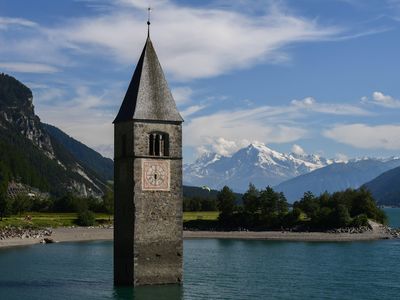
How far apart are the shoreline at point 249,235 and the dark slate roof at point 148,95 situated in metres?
70.9

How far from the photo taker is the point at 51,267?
77.2 meters

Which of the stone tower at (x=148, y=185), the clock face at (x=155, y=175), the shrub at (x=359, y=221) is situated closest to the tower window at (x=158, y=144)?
the stone tower at (x=148, y=185)

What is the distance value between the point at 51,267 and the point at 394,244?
62.2m

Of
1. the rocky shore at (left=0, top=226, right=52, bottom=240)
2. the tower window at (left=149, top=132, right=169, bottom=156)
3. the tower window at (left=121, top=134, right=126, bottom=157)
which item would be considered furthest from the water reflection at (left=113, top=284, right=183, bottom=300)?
the rocky shore at (left=0, top=226, right=52, bottom=240)

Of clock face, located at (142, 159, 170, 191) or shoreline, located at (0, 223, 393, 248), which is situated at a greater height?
clock face, located at (142, 159, 170, 191)

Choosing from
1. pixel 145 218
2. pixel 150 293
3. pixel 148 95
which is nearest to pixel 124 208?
pixel 145 218

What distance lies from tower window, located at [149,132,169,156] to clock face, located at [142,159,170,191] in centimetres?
62

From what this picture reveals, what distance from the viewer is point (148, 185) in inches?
2140

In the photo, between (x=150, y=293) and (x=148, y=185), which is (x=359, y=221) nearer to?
(x=148, y=185)

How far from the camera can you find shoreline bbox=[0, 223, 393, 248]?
129650 millimetres

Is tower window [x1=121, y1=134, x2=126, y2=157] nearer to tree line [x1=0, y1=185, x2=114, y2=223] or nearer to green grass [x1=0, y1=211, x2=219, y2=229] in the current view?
green grass [x1=0, y1=211, x2=219, y2=229]

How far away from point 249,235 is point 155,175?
8600 cm

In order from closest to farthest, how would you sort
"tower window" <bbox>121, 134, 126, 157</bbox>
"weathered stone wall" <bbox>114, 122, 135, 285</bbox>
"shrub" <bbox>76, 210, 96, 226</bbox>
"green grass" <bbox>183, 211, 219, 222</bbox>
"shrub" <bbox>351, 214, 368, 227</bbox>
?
"weathered stone wall" <bbox>114, 122, 135, 285</bbox>
"tower window" <bbox>121, 134, 126, 157</bbox>
"shrub" <bbox>351, 214, 368, 227</bbox>
"shrub" <bbox>76, 210, 96, 226</bbox>
"green grass" <bbox>183, 211, 219, 222</bbox>

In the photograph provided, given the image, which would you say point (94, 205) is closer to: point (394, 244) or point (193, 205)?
point (193, 205)
